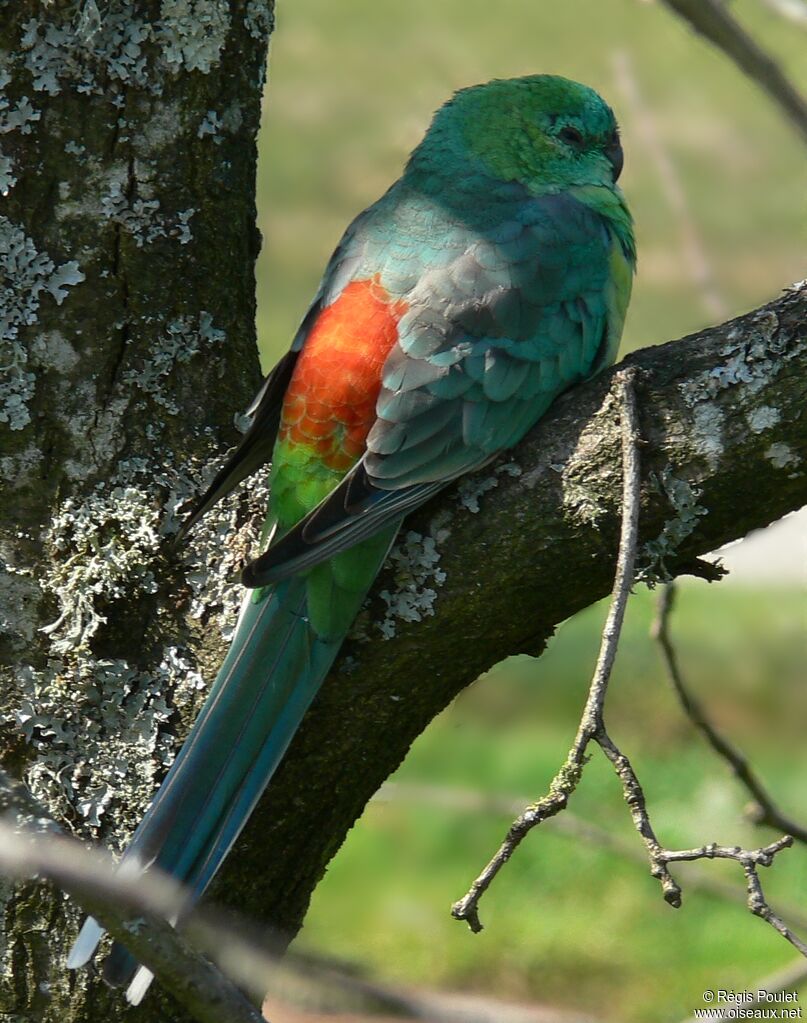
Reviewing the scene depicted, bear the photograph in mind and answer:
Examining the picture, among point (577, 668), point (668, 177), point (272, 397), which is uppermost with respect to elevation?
point (577, 668)

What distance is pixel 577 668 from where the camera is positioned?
6.45 m

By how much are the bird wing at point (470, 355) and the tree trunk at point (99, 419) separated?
0.22 meters

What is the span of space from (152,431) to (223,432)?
0.42 ft

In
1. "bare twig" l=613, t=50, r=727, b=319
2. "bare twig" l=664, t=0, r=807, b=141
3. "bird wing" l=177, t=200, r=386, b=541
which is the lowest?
"bare twig" l=664, t=0, r=807, b=141

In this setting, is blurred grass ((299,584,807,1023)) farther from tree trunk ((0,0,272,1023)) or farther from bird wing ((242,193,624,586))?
tree trunk ((0,0,272,1023))

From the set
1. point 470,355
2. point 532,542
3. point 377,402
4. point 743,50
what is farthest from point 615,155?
point 743,50

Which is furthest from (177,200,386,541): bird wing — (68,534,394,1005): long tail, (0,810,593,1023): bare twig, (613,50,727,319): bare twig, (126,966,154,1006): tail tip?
(0,810,593,1023): bare twig

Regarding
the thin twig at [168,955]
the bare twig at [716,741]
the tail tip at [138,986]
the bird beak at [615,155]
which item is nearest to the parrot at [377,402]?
the tail tip at [138,986]

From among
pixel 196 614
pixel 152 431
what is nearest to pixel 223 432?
pixel 152 431

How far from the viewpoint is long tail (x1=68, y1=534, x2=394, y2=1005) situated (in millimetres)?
1849

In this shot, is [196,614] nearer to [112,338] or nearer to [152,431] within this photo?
[152,431]

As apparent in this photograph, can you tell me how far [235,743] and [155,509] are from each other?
1.32ft

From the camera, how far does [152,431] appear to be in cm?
204

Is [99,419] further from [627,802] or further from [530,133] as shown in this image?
[530,133]
